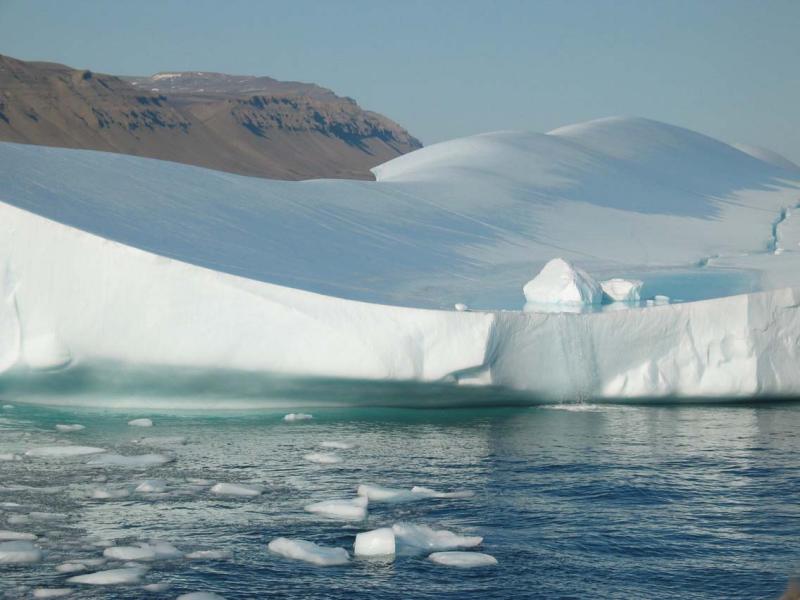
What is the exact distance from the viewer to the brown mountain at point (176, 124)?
38.6m

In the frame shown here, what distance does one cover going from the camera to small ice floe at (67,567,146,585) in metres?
6.34

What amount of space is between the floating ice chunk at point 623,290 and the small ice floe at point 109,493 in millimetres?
6791

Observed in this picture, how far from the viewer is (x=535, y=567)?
6734 mm

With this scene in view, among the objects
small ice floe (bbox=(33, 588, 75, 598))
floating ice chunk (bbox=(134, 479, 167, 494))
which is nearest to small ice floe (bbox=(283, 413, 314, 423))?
floating ice chunk (bbox=(134, 479, 167, 494))

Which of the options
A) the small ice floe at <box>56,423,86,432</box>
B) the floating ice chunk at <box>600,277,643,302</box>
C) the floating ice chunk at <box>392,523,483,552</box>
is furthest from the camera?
the floating ice chunk at <box>600,277,643,302</box>

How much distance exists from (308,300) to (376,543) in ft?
14.1

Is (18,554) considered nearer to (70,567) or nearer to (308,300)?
(70,567)

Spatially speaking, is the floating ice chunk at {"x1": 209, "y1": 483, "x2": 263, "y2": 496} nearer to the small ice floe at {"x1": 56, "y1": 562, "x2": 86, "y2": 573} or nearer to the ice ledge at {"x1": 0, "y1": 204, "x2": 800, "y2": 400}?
the small ice floe at {"x1": 56, "y1": 562, "x2": 86, "y2": 573}

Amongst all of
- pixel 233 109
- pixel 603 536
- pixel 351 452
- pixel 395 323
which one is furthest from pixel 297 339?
pixel 233 109

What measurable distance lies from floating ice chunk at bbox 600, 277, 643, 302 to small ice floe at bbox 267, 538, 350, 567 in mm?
7083

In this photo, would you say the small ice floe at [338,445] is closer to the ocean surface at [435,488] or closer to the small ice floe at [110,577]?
the ocean surface at [435,488]

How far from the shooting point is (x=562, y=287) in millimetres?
12828

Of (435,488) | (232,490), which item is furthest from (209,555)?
(435,488)

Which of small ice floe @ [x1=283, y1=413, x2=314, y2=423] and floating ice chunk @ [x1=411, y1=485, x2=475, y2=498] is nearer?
floating ice chunk @ [x1=411, y1=485, x2=475, y2=498]
